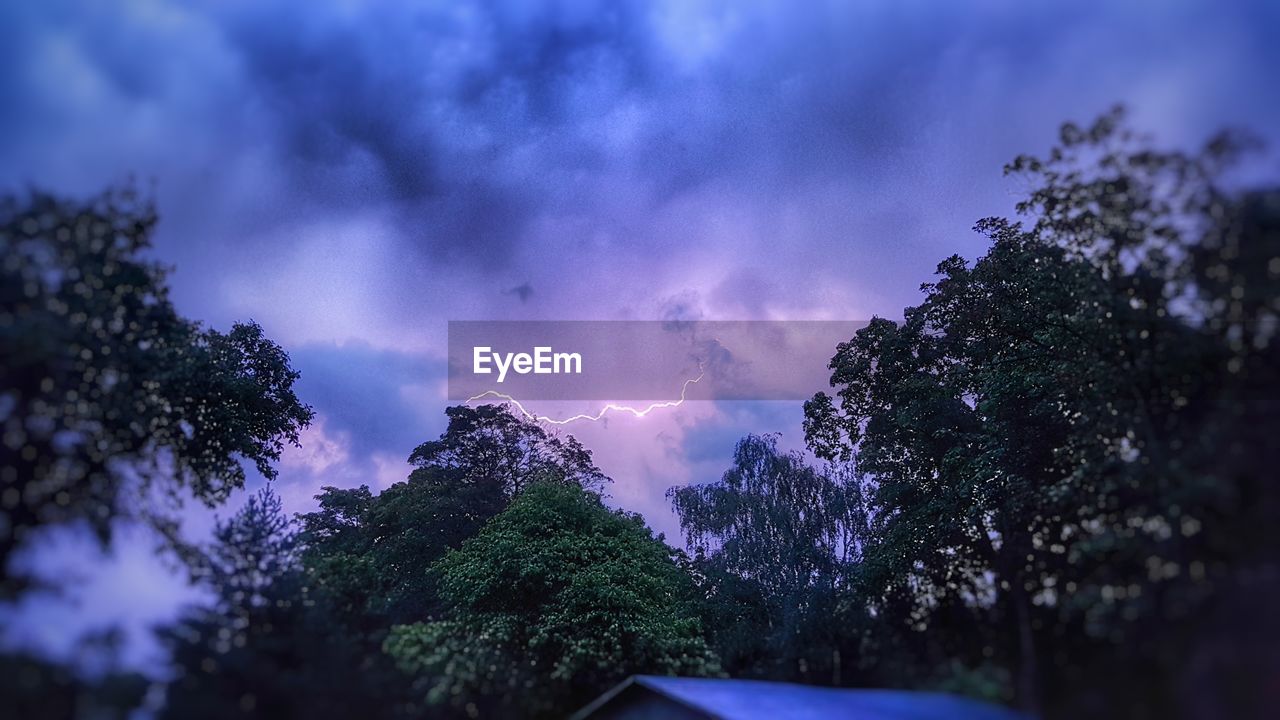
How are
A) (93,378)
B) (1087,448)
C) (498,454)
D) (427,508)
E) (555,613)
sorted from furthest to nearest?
1. (498,454)
2. (427,508)
3. (555,613)
4. (1087,448)
5. (93,378)

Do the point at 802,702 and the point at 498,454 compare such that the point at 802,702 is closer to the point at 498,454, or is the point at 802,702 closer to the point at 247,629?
the point at 247,629

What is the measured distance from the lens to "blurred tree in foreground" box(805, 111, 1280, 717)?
11750 mm

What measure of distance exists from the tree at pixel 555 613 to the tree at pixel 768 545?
346 centimetres

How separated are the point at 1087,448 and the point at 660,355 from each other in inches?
777

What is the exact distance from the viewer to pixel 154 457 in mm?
17828

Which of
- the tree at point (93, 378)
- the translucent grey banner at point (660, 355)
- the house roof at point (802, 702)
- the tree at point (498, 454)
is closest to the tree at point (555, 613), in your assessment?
the house roof at point (802, 702)

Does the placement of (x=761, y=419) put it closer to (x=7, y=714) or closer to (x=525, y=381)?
(x=525, y=381)

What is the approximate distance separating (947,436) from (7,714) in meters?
25.1

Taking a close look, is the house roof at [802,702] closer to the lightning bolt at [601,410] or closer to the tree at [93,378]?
the tree at [93,378]

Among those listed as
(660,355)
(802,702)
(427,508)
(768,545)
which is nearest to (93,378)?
(802,702)

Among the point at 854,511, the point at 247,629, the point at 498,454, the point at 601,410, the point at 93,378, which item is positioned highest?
the point at 601,410

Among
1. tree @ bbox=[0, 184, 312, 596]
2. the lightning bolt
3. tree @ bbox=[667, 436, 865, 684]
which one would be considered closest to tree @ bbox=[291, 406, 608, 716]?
the lightning bolt

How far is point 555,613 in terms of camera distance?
25.8m

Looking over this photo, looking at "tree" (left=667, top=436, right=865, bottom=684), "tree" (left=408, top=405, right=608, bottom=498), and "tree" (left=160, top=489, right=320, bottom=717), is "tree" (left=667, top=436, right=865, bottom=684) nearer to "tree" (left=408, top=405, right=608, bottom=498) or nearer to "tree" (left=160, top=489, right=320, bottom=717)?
"tree" (left=408, top=405, right=608, bottom=498)
